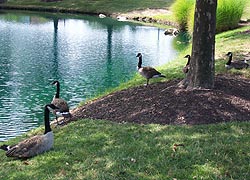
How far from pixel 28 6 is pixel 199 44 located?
50.8m

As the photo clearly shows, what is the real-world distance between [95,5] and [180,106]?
49120 millimetres

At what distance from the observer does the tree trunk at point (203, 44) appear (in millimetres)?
10836

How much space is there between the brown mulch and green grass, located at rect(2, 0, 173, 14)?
43600mm

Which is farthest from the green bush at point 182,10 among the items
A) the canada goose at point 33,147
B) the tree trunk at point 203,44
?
the canada goose at point 33,147

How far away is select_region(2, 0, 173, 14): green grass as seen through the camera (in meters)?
55.9

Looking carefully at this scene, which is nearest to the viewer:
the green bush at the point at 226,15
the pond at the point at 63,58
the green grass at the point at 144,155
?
the green grass at the point at 144,155

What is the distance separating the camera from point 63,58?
27.8m

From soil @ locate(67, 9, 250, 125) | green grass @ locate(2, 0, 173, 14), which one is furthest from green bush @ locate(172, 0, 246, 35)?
green grass @ locate(2, 0, 173, 14)

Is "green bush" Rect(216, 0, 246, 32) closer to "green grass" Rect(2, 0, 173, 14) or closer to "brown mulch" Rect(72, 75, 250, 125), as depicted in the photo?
"brown mulch" Rect(72, 75, 250, 125)

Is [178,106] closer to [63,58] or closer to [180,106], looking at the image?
[180,106]

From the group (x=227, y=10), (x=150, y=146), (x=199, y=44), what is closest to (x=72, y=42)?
(x=227, y=10)

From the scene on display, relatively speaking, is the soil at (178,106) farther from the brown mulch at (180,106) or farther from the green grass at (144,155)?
the green grass at (144,155)

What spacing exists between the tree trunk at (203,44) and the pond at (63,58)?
20.1 feet

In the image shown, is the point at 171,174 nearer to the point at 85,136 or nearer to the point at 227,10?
the point at 85,136
